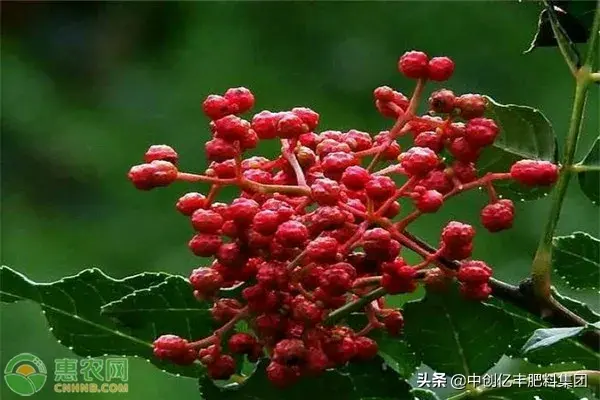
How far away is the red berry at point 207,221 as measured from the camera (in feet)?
2.03

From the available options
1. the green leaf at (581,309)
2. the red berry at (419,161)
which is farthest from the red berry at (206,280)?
the green leaf at (581,309)

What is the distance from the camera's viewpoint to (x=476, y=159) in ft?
2.05

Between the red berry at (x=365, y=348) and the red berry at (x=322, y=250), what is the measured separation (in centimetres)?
6

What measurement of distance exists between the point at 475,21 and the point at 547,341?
1841mm

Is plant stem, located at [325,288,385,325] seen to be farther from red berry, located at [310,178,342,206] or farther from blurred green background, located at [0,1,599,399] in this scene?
blurred green background, located at [0,1,599,399]

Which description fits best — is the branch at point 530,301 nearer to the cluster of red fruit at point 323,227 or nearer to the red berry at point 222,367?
the cluster of red fruit at point 323,227

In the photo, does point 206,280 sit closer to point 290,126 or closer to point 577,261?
point 290,126

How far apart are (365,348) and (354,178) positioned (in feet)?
0.27

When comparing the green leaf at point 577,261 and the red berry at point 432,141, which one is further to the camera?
the green leaf at point 577,261

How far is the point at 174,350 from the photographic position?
63 centimetres

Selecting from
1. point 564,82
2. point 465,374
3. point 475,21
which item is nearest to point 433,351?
point 465,374
